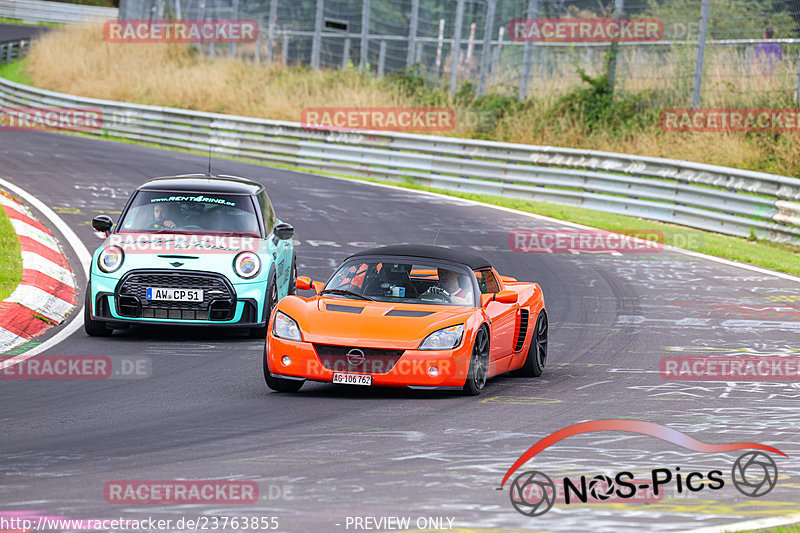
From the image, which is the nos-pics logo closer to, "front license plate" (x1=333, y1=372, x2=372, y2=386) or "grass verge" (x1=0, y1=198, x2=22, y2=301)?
"front license plate" (x1=333, y1=372, x2=372, y2=386)

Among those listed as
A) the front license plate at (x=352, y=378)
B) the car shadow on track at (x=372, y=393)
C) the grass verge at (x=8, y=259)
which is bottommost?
the grass verge at (x=8, y=259)

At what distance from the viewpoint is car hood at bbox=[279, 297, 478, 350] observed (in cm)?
914

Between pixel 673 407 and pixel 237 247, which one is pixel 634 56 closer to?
pixel 237 247

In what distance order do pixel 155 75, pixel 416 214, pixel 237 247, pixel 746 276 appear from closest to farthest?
pixel 237 247, pixel 746 276, pixel 416 214, pixel 155 75

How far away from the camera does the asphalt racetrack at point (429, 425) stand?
5.98 m

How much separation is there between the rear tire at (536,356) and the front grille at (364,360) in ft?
6.30

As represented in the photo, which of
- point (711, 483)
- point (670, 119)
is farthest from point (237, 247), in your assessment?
point (670, 119)

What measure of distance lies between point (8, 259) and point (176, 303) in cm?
341

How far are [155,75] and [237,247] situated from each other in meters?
29.6

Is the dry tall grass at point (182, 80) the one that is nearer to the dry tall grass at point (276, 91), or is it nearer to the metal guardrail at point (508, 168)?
the dry tall grass at point (276, 91)

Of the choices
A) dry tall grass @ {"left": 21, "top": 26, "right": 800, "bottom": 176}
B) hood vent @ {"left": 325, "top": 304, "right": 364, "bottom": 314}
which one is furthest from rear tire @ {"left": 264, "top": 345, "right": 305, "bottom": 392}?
dry tall grass @ {"left": 21, "top": 26, "right": 800, "bottom": 176}

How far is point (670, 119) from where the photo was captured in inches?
1045

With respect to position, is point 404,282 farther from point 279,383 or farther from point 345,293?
point 279,383

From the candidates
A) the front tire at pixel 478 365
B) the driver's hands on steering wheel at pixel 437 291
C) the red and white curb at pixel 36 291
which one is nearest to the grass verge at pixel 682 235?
the driver's hands on steering wheel at pixel 437 291
